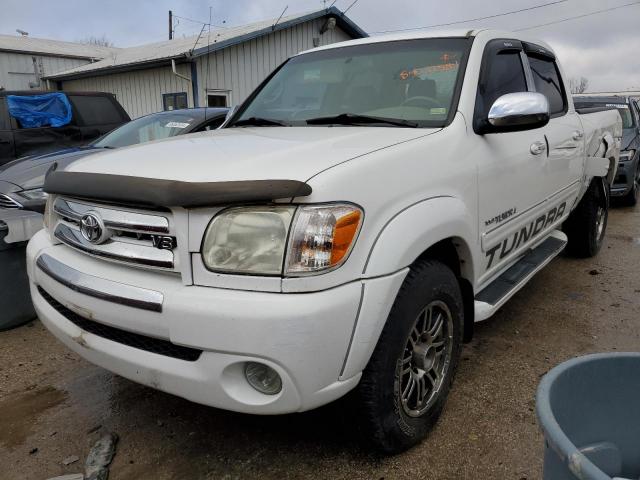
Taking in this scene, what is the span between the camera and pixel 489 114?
259cm

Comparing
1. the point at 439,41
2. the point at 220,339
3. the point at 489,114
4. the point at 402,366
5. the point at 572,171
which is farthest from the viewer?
the point at 572,171

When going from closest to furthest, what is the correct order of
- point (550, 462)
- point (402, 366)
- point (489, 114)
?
point (550, 462)
point (402, 366)
point (489, 114)

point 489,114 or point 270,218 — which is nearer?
point 270,218

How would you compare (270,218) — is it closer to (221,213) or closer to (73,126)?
(221,213)

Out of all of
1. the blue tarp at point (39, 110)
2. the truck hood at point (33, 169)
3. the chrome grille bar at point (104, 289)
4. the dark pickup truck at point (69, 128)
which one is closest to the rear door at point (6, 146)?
the dark pickup truck at point (69, 128)

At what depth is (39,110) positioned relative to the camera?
28.7 ft

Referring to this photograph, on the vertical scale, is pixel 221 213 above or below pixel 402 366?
above

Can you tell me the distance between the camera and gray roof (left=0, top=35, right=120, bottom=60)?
21.3m

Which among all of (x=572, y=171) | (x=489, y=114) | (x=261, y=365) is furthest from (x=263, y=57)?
(x=261, y=365)

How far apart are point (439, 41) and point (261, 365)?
2.18 metres

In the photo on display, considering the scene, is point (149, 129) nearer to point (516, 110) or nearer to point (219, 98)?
point (516, 110)

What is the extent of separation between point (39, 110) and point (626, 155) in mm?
9457

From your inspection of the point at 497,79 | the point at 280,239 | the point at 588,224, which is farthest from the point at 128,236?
the point at 588,224

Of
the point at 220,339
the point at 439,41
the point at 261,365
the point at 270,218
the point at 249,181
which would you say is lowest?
the point at 261,365
